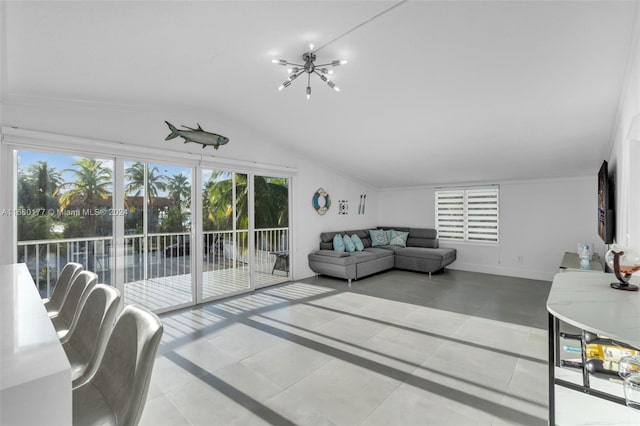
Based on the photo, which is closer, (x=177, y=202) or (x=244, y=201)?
(x=177, y=202)

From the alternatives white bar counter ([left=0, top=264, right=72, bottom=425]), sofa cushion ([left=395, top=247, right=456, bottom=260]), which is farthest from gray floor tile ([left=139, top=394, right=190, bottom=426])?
sofa cushion ([left=395, top=247, right=456, bottom=260])

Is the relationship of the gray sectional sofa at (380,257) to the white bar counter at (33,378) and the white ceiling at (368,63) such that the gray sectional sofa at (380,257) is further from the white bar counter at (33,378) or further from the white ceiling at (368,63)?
the white bar counter at (33,378)

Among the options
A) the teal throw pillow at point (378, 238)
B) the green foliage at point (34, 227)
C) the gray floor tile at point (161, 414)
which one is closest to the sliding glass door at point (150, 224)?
the green foliage at point (34, 227)

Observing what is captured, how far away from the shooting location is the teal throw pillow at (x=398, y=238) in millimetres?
7074

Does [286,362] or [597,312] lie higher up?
[597,312]

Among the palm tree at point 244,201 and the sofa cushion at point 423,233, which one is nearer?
the palm tree at point 244,201

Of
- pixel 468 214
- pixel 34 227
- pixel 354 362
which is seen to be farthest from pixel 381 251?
pixel 34 227

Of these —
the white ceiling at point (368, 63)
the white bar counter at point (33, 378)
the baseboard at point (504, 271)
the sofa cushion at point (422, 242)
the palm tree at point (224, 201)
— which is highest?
the white ceiling at point (368, 63)

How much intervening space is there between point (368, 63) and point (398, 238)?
4865 mm

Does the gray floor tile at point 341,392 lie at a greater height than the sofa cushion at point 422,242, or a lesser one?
lesser

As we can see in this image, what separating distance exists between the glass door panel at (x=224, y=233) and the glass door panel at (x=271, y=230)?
25cm

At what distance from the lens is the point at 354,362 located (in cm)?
269

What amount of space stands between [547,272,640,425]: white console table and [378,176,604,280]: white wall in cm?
429

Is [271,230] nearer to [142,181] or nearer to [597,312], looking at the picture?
[142,181]
